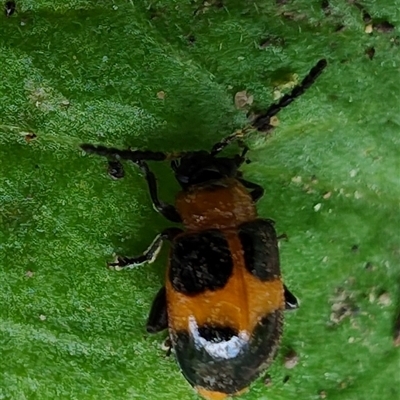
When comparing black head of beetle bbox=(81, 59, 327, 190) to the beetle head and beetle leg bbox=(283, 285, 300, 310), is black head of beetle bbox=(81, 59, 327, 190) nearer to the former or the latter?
the beetle head

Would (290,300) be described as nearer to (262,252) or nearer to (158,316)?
(262,252)

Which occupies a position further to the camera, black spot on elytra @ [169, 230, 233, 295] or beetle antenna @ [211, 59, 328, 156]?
beetle antenna @ [211, 59, 328, 156]

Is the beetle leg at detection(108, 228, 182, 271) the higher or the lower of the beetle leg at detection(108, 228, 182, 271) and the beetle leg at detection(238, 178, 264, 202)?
the lower

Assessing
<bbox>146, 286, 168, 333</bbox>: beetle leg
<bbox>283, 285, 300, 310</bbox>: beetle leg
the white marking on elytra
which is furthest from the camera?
<bbox>283, 285, 300, 310</bbox>: beetle leg

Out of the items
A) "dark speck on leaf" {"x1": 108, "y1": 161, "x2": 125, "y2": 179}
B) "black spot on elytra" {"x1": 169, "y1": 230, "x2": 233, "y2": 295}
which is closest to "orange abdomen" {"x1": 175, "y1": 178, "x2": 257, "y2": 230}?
"black spot on elytra" {"x1": 169, "y1": 230, "x2": 233, "y2": 295}

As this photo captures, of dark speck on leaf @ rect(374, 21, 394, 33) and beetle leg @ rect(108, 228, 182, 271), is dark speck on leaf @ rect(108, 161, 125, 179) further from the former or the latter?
dark speck on leaf @ rect(374, 21, 394, 33)

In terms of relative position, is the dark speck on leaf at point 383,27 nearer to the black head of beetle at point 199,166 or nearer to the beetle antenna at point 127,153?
the black head of beetle at point 199,166

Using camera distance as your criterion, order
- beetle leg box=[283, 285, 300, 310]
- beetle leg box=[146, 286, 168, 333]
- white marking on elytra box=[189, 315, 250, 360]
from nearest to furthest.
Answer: white marking on elytra box=[189, 315, 250, 360] < beetle leg box=[146, 286, 168, 333] < beetle leg box=[283, 285, 300, 310]

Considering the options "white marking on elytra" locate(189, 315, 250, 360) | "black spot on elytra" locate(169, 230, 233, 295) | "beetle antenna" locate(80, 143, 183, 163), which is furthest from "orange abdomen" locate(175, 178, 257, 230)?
"white marking on elytra" locate(189, 315, 250, 360)

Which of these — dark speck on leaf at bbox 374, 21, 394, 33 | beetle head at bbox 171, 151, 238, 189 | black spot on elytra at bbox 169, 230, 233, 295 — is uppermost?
dark speck on leaf at bbox 374, 21, 394, 33
